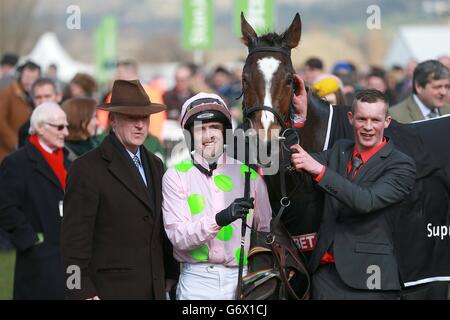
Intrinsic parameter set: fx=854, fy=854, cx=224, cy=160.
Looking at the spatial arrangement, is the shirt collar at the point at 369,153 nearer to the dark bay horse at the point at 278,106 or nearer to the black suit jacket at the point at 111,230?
the dark bay horse at the point at 278,106

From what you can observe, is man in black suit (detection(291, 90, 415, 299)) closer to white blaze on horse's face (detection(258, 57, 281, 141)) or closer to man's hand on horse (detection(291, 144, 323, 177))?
man's hand on horse (detection(291, 144, 323, 177))

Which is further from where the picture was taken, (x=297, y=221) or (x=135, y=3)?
(x=135, y=3)

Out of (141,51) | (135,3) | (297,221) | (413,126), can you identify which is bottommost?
(297,221)

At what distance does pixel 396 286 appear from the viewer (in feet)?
14.6

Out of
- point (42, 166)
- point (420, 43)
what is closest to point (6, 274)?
point (42, 166)

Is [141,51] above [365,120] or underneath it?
above

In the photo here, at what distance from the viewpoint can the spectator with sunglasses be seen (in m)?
6.21

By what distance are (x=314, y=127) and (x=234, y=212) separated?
123cm

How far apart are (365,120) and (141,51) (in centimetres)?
8974

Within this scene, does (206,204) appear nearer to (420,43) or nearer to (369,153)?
(369,153)

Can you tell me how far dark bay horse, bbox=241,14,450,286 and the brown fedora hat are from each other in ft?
1.85

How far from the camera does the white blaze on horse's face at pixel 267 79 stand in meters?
4.63
